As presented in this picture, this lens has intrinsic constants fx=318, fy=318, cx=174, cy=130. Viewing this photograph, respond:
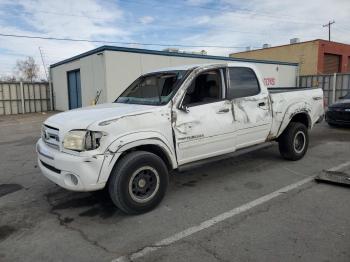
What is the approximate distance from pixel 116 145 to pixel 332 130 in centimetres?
955

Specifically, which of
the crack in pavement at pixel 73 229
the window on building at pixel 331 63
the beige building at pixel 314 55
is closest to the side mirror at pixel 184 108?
the crack in pavement at pixel 73 229

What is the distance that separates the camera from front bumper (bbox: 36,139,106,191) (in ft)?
12.3

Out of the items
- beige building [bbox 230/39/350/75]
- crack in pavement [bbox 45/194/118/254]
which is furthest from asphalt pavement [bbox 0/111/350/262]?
beige building [bbox 230/39/350/75]

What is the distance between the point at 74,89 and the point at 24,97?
4.57 meters

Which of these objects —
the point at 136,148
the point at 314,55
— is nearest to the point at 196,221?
the point at 136,148

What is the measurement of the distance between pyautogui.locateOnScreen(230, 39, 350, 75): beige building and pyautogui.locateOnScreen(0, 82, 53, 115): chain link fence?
68.2 ft

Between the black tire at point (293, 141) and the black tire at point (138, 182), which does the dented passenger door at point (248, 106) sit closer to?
the black tire at point (293, 141)

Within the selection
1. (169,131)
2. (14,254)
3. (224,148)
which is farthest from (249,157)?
(14,254)

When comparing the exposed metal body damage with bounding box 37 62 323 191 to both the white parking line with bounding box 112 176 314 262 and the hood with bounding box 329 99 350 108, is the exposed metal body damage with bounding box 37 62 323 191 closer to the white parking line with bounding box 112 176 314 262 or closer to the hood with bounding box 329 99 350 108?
the white parking line with bounding box 112 176 314 262

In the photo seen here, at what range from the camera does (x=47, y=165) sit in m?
4.27

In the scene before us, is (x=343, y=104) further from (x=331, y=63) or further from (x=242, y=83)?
(x=331, y=63)

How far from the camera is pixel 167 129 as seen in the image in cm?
434

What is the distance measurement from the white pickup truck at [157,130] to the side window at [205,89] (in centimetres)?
2

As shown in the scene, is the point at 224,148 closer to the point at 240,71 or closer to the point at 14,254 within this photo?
the point at 240,71
